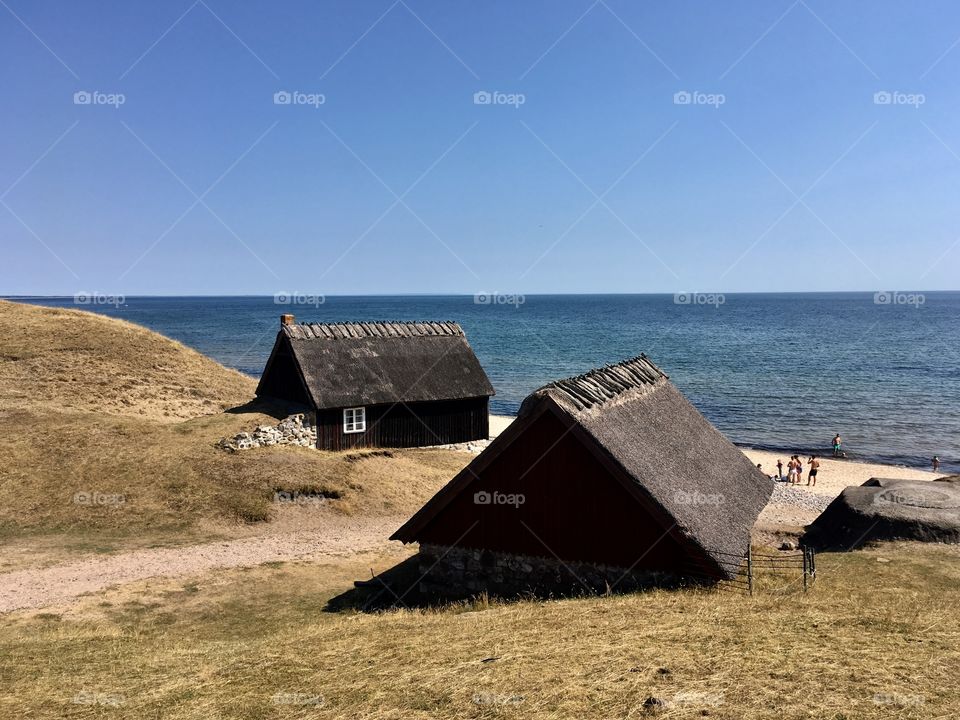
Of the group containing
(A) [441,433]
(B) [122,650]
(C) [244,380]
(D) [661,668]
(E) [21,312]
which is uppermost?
(E) [21,312]

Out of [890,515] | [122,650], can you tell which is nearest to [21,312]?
[122,650]

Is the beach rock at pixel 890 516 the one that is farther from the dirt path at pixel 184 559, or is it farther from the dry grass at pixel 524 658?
the dirt path at pixel 184 559

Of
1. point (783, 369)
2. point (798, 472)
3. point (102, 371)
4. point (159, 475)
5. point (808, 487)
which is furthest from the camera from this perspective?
point (783, 369)

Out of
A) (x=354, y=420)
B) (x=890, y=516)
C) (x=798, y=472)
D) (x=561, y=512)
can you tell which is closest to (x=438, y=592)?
(x=561, y=512)

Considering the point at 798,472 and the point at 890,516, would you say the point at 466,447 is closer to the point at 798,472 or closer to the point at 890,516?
the point at 798,472

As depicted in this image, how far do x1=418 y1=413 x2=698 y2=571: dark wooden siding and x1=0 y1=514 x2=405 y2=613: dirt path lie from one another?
28.6 feet

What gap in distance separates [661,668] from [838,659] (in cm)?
294

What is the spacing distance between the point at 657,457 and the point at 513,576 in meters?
4.84

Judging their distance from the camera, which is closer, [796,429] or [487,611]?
[487,611]

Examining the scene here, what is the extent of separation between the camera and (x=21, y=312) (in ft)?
198

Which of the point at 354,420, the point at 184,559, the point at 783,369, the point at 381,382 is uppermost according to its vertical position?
the point at 783,369

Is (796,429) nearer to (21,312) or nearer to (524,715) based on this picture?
(524,715)

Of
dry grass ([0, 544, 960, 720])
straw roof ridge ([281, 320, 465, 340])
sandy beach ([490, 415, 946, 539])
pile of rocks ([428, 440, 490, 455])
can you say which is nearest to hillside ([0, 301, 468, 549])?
pile of rocks ([428, 440, 490, 455])

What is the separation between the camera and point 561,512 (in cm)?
1800
